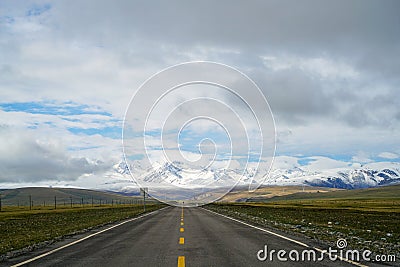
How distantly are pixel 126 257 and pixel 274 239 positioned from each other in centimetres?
710

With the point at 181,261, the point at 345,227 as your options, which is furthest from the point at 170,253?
A: the point at 345,227

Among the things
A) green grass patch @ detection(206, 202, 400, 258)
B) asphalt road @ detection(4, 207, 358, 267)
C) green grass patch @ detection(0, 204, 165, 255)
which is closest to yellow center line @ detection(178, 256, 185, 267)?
asphalt road @ detection(4, 207, 358, 267)

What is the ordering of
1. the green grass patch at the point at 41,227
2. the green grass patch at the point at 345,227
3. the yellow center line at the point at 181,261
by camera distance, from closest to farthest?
1. the yellow center line at the point at 181,261
2. the green grass patch at the point at 345,227
3. the green grass patch at the point at 41,227

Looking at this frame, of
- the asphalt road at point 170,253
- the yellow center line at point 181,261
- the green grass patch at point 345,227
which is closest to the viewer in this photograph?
the yellow center line at point 181,261

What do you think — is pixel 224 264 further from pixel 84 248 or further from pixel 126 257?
pixel 84 248

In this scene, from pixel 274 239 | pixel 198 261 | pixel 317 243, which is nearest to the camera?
pixel 198 261

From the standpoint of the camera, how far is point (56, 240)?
1778 centimetres

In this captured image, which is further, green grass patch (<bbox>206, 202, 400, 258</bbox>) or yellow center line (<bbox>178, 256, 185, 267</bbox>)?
green grass patch (<bbox>206, 202, 400, 258</bbox>)

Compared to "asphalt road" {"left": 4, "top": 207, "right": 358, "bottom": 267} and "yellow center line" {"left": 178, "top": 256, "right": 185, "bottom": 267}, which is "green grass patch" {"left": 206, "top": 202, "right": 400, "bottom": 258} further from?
"yellow center line" {"left": 178, "top": 256, "right": 185, "bottom": 267}

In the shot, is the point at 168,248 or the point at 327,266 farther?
the point at 168,248

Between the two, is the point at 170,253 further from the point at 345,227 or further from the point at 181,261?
the point at 345,227

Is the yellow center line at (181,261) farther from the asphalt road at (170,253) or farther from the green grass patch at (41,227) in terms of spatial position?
the green grass patch at (41,227)

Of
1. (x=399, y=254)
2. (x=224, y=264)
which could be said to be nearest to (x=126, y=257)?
(x=224, y=264)

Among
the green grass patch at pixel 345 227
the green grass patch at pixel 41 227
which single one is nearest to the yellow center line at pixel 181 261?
the green grass patch at pixel 345 227
